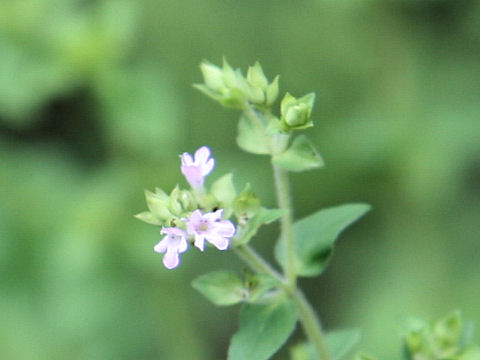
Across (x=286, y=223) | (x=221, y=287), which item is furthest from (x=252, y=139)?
(x=221, y=287)

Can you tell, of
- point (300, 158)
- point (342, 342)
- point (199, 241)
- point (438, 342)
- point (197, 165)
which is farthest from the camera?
point (342, 342)

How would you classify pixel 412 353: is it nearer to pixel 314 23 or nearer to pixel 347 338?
pixel 347 338

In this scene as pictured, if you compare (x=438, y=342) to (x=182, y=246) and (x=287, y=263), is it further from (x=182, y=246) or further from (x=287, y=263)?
(x=182, y=246)

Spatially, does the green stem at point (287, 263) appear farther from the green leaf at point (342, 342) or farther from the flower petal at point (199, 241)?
the flower petal at point (199, 241)

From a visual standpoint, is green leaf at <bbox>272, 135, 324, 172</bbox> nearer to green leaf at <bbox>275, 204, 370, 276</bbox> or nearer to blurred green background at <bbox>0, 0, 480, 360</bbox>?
green leaf at <bbox>275, 204, 370, 276</bbox>

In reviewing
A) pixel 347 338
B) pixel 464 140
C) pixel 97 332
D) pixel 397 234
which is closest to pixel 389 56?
pixel 464 140

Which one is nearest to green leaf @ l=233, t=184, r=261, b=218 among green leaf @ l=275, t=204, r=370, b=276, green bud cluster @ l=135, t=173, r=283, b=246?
green bud cluster @ l=135, t=173, r=283, b=246

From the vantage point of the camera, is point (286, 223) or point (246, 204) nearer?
point (246, 204)
